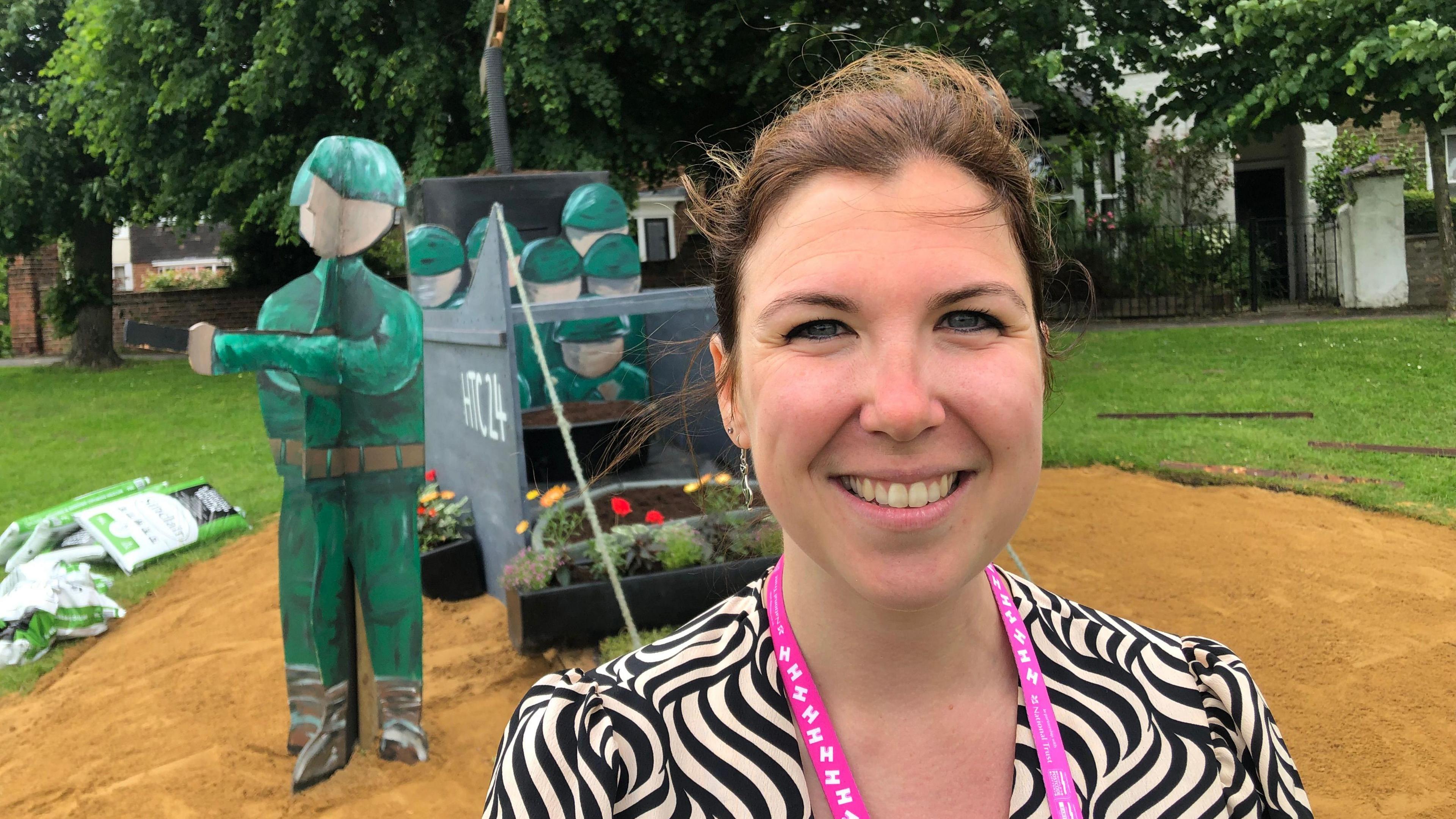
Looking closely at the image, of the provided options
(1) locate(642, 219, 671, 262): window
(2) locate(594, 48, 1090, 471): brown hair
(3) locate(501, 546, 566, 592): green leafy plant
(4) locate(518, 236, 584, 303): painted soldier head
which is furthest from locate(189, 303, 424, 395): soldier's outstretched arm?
(1) locate(642, 219, 671, 262): window

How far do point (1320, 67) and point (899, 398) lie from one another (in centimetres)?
1101

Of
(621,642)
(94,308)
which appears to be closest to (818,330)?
(621,642)

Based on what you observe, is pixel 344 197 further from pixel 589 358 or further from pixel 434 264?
pixel 589 358

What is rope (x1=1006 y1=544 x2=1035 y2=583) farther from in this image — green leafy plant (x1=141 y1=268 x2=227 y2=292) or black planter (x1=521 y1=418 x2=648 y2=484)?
green leafy plant (x1=141 y1=268 x2=227 y2=292)

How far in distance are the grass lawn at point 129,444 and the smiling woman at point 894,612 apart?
4775mm

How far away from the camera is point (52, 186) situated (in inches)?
620

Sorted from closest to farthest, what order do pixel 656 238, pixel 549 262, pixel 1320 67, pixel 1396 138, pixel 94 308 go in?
pixel 549 262, pixel 1320 67, pixel 94 308, pixel 1396 138, pixel 656 238

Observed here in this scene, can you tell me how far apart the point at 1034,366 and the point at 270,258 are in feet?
72.1

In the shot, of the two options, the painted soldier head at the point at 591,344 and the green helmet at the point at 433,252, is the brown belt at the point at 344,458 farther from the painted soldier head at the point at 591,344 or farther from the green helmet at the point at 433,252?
the painted soldier head at the point at 591,344

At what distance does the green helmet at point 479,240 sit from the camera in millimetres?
6375

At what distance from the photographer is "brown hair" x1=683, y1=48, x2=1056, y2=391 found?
4.03ft

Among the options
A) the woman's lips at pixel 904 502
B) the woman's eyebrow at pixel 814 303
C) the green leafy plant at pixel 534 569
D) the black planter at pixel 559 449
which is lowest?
the green leafy plant at pixel 534 569

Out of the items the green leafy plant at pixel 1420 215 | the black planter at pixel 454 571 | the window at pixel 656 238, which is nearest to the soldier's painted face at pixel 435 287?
the black planter at pixel 454 571

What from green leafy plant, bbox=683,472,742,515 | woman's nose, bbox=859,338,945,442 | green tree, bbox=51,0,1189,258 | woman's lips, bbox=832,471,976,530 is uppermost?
green tree, bbox=51,0,1189,258
